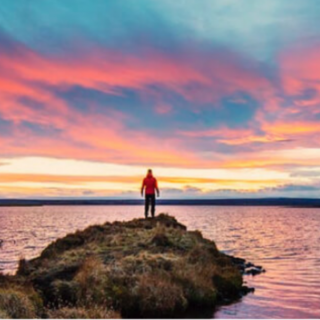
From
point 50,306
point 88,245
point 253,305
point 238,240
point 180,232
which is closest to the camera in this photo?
point 50,306

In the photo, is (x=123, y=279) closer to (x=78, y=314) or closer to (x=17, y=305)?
(x=78, y=314)

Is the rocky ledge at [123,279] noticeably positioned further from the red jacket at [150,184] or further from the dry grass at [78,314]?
the red jacket at [150,184]

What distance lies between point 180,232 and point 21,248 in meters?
31.5

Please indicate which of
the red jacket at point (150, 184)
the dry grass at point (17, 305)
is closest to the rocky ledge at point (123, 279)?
the dry grass at point (17, 305)

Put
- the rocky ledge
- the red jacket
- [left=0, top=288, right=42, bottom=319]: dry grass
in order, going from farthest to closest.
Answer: the red jacket, the rocky ledge, [left=0, top=288, right=42, bottom=319]: dry grass

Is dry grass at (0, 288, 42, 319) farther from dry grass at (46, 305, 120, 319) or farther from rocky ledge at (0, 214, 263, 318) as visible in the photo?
dry grass at (46, 305, 120, 319)

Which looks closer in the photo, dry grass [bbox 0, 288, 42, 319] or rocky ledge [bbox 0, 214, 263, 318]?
dry grass [bbox 0, 288, 42, 319]

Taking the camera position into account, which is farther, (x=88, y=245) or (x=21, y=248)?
(x=21, y=248)

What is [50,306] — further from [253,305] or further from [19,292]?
[253,305]

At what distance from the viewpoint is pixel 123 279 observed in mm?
23219

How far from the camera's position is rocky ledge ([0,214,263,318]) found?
20.3m

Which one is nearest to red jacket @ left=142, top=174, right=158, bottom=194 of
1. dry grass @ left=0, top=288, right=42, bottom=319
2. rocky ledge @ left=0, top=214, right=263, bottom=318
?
rocky ledge @ left=0, top=214, right=263, bottom=318

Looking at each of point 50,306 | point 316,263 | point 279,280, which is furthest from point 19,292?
point 316,263

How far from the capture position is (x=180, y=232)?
106 ft
